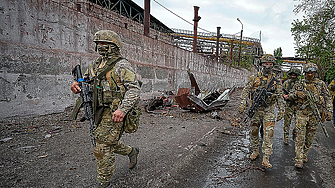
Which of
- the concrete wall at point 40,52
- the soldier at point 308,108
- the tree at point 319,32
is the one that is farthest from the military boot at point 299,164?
the tree at point 319,32

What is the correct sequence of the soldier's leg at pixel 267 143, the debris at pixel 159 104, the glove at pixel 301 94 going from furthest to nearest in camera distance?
1. the debris at pixel 159 104
2. the glove at pixel 301 94
3. the soldier's leg at pixel 267 143

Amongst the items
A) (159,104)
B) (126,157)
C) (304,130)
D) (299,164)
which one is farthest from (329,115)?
(159,104)

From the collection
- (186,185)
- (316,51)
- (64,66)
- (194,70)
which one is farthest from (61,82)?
(316,51)

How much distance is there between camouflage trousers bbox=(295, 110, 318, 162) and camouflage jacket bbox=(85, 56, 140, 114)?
2.83 m

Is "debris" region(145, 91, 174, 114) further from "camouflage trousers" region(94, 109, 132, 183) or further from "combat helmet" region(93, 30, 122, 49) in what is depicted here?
"combat helmet" region(93, 30, 122, 49)

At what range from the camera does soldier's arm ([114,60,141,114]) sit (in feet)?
6.48

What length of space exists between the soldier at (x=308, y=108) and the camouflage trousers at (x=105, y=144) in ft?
9.76

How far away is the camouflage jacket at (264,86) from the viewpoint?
3139 mm

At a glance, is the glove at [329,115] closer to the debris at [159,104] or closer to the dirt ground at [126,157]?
the dirt ground at [126,157]

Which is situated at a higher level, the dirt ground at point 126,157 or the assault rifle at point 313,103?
the assault rifle at point 313,103

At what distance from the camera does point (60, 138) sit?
146 inches

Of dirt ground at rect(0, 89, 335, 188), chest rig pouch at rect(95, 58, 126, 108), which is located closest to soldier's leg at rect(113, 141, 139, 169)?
dirt ground at rect(0, 89, 335, 188)

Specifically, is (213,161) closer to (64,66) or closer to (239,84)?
(64,66)

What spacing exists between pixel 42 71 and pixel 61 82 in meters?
0.53
